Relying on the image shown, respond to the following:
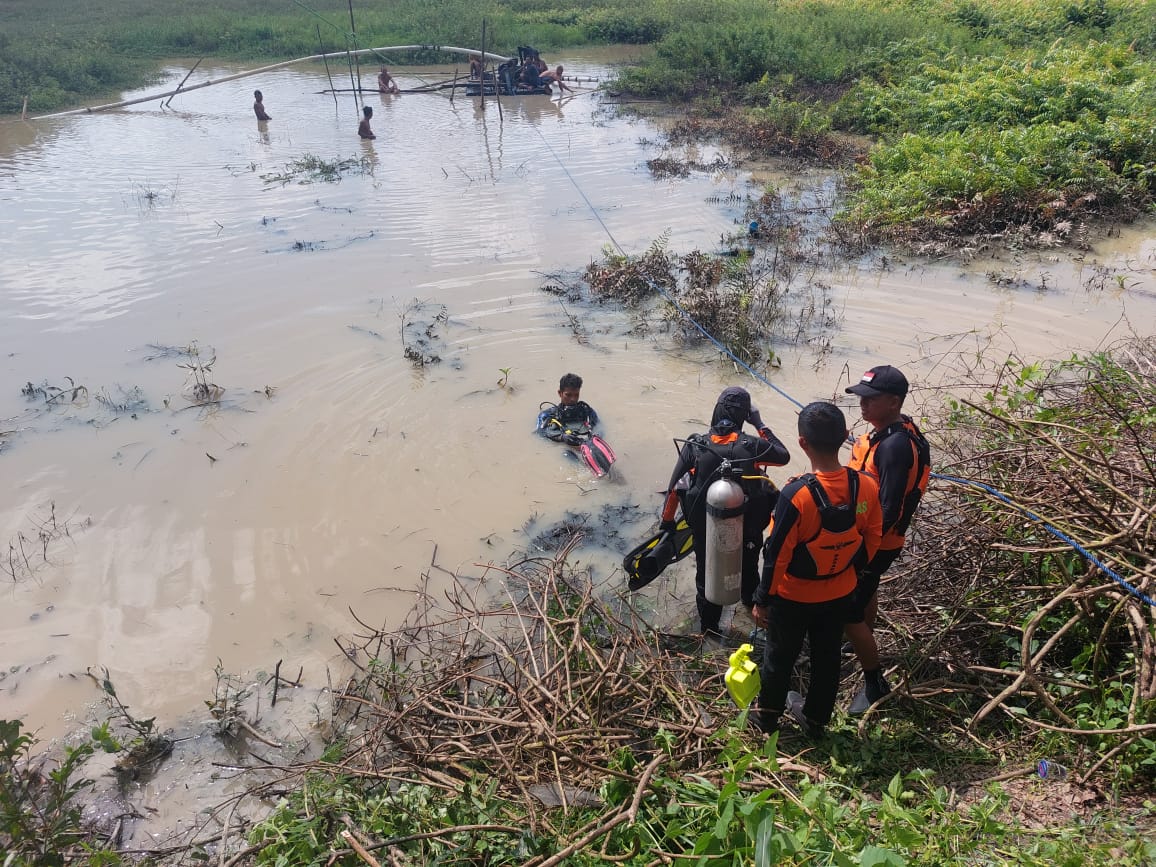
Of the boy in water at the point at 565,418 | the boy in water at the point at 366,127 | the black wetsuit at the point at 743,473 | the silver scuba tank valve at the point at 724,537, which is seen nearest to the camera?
the silver scuba tank valve at the point at 724,537

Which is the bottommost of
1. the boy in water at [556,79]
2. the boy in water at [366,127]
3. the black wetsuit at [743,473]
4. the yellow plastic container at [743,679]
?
the yellow plastic container at [743,679]

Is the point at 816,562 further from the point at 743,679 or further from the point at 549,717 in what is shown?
the point at 549,717

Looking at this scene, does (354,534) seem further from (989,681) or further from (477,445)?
(989,681)

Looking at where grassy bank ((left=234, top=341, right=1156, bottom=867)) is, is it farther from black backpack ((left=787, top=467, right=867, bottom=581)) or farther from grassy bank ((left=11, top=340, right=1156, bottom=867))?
black backpack ((left=787, top=467, right=867, bottom=581))

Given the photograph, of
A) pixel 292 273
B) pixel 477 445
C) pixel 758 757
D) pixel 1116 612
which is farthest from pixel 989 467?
pixel 292 273

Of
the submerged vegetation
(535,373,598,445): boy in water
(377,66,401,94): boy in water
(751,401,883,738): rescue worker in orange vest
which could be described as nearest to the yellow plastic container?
(751,401,883,738): rescue worker in orange vest

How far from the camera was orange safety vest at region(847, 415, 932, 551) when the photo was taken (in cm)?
345

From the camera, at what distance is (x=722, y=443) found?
399 centimetres

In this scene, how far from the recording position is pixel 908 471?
341 centimetres

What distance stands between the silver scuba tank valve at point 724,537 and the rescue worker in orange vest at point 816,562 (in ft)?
1.19

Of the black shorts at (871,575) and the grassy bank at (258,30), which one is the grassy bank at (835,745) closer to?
the black shorts at (871,575)

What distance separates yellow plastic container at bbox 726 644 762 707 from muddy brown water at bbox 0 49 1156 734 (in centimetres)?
193

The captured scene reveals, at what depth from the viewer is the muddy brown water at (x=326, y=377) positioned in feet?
17.2

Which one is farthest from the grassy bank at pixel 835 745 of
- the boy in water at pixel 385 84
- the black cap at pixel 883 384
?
the boy in water at pixel 385 84
